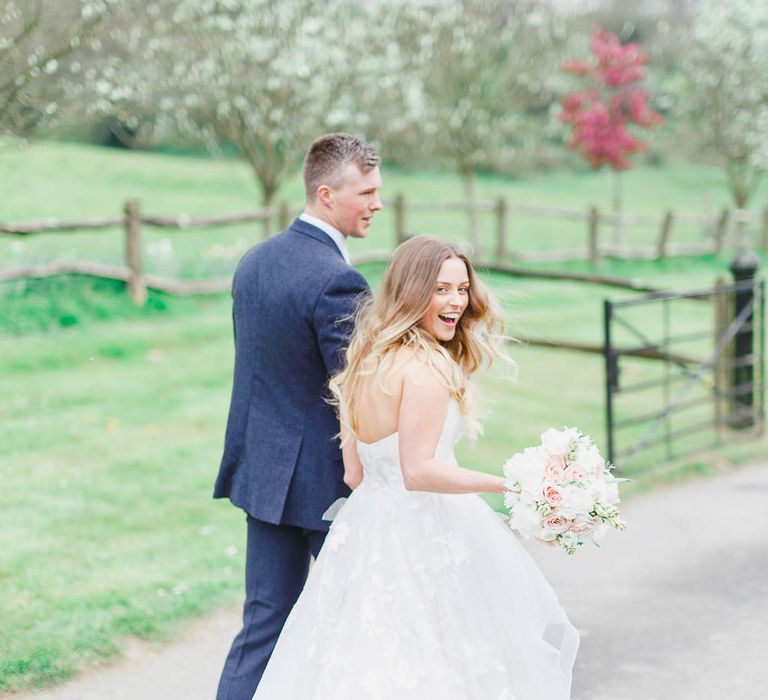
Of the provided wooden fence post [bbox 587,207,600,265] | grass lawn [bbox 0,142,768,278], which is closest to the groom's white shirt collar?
grass lawn [bbox 0,142,768,278]

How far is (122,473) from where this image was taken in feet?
25.7

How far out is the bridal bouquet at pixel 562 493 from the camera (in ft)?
10.7

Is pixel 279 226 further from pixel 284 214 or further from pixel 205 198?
pixel 205 198

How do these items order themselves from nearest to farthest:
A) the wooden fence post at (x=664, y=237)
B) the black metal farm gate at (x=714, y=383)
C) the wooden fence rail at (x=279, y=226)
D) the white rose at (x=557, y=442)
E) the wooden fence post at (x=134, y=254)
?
the white rose at (x=557, y=442)
the black metal farm gate at (x=714, y=383)
the wooden fence rail at (x=279, y=226)
the wooden fence post at (x=134, y=254)
the wooden fence post at (x=664, y=237)

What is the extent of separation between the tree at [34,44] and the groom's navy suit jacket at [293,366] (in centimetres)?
479

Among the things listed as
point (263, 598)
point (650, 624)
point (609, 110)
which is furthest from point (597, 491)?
point (609, 110)

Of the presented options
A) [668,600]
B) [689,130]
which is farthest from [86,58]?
[689,130]

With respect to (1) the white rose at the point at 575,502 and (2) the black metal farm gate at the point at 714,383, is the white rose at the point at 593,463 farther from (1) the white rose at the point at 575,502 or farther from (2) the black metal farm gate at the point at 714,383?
(2) the black metal farm gate at the point at 714,383

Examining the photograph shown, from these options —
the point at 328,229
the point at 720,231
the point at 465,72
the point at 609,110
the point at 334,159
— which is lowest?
the point at 720,231

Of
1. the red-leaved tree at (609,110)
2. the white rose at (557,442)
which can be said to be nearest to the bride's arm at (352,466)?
the white rose at (557,442)

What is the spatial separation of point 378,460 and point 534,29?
22261 mm

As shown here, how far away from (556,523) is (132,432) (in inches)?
245

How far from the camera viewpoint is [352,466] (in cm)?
369

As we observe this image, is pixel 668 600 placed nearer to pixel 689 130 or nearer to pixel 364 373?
pixel 364 373
